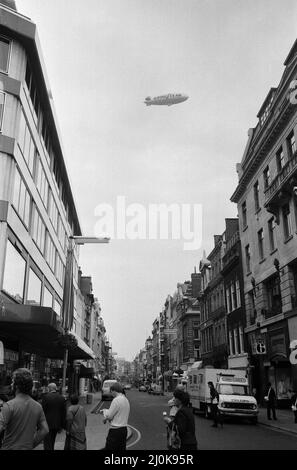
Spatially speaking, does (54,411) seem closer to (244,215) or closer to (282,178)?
(282,178)

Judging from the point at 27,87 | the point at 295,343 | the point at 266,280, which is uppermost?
the point at 27,87

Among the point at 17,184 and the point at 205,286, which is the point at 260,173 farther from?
the point at 205,286

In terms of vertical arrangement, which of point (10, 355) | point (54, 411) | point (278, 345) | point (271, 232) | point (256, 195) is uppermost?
point (256, 195)

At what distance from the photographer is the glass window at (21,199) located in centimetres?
2209

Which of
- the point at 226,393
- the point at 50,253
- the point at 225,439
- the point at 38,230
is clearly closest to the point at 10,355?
the point at 38,230

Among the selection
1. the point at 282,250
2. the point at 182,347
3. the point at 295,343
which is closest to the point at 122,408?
the point at 295,343

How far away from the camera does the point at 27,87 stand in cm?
2472

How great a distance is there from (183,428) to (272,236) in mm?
28030

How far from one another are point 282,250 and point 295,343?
14.6 metres

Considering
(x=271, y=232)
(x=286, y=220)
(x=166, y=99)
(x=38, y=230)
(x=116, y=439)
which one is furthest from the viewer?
(x=166, y=99)

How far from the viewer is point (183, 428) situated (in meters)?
6.88

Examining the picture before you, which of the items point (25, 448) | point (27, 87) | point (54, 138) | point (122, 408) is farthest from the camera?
point (54, 138)

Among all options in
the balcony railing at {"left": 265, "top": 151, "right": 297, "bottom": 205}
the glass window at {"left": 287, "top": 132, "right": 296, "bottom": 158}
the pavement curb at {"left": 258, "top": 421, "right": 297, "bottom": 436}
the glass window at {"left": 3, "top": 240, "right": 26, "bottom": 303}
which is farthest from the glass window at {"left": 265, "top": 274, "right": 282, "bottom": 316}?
the glass window at {"left": 3, "top": 240, "right": 26, "bottom": 303}

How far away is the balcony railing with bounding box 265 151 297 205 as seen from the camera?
89.9 ft
